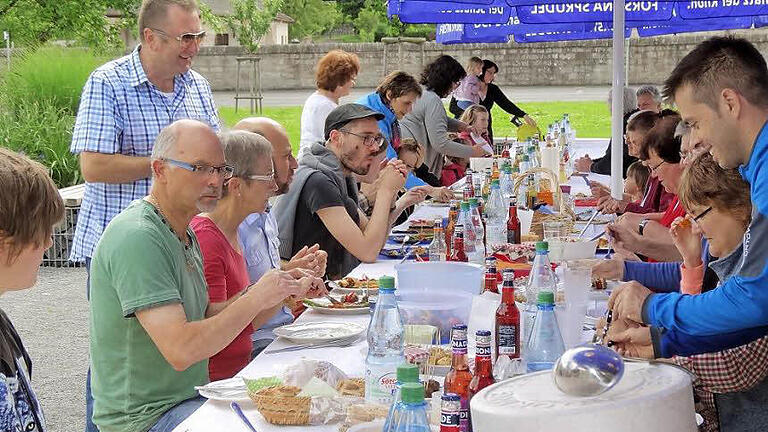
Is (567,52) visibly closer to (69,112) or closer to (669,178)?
(69,112)

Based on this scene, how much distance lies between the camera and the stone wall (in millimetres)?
28516

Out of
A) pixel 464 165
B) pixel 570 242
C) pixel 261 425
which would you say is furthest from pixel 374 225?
pixel 464 165

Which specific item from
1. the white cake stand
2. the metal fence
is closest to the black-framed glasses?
the white cake stand

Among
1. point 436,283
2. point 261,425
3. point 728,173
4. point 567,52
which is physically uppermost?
point 567,52

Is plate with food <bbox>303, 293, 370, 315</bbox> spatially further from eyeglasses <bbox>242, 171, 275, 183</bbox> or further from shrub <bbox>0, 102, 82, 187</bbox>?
shrub <bbox>0, 102, 82, 187</bbox>

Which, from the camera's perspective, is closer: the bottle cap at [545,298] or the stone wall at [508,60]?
the bottle cap at [545,298]

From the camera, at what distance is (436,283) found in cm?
299

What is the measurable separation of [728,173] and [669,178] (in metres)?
1.99

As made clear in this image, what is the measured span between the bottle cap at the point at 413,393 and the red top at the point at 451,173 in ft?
23.8

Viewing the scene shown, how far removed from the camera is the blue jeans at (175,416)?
2.64 metres

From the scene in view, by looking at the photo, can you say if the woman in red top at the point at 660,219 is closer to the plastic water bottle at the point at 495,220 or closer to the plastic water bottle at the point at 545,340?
the plastic water bottle at the point at 495,220

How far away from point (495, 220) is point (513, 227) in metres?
0.24

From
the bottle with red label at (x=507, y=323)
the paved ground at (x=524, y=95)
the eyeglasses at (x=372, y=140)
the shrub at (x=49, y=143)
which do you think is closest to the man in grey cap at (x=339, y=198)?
A: the eyeglasses at (x=372, y=140)

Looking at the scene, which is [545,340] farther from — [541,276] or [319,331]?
[319,331]
